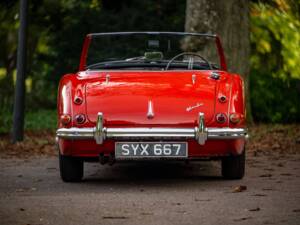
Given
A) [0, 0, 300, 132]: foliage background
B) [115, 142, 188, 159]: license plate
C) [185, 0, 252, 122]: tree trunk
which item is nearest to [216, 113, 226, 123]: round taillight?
[115, 142, 188, 159]: license plate

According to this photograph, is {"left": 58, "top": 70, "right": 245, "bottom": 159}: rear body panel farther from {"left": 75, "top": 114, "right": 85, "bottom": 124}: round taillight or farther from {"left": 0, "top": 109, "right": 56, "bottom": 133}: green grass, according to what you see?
{"left": 0, "top": 109, "right": 56, "bottom": 133}: green grass

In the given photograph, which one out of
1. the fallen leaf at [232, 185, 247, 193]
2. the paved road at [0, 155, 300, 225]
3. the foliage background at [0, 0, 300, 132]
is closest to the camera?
the paved road at [0, 155, 300, 225]

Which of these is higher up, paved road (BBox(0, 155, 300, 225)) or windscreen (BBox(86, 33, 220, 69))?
windscreen (BBox(86, 33, 220, 69))

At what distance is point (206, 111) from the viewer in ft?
26.8

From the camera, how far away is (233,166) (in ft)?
28.5

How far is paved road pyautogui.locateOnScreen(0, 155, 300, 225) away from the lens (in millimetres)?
6285

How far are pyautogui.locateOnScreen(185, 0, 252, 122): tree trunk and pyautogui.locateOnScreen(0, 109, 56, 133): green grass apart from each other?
3713 millimetres

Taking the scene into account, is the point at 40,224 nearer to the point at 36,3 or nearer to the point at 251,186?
the point at 251,186

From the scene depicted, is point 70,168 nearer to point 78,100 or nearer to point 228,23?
point 78,100

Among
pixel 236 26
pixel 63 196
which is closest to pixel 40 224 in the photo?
pixel 63 196

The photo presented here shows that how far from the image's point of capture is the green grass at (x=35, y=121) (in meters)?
16.4

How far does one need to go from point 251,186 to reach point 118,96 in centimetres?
148

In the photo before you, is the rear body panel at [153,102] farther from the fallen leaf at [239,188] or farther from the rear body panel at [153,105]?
the fallen leaf at [239,188]

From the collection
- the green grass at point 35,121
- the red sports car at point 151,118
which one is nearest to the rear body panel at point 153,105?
the red sports car at point 151,118
